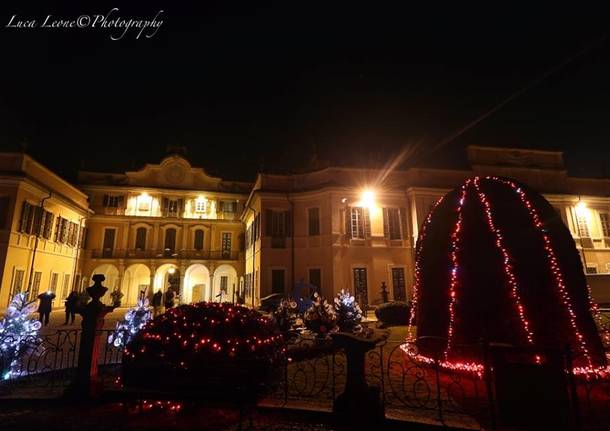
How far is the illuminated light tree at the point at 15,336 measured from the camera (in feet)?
22.1

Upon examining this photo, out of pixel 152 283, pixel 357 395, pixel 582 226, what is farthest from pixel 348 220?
pixel 152 283

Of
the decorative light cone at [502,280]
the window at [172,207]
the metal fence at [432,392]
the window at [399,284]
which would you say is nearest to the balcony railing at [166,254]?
the window at [172,207]

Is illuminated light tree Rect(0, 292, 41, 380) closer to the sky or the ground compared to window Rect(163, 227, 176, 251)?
closer to the ground

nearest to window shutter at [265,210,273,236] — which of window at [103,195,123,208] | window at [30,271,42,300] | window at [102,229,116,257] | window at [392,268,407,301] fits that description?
window at [392,268,407,301]

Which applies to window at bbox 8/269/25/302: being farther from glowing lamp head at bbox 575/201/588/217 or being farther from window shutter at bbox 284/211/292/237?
glowing lamp head at bbox 575/201/588/217

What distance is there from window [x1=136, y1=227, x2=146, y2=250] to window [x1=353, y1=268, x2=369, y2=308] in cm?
2038

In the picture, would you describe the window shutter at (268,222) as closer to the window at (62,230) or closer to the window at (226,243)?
the window at (226,243)

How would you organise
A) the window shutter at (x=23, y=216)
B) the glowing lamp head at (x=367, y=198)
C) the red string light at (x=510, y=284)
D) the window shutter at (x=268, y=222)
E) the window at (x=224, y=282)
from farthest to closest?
the window at (x=224, y=282) → the window shutter at (x=268, y=222) → the glowing lamp head at (x=367, y=198) → the window shutter at (x=23, y=216) → the red string light at (x=510, y=284)

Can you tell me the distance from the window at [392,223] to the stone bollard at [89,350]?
18241 millimetres

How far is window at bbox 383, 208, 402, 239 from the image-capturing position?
2189 cm

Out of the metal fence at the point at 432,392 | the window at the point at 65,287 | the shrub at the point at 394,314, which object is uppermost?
the window at the point at 65,287

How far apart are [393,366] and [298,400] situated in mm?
3502

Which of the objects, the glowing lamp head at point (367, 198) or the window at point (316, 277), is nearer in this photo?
the window at point (316, 277)

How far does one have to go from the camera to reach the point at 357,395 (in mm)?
4777
